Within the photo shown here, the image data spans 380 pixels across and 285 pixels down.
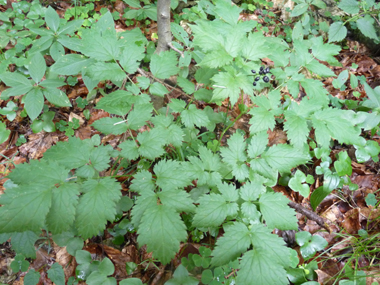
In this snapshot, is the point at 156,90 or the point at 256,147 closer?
the point at 256,147

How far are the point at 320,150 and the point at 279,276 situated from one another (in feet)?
4.61

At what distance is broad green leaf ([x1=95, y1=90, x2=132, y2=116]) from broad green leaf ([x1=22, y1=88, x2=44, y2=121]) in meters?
0.83

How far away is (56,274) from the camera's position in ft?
5.91

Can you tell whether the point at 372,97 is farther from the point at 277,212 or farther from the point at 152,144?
the point at 152,144

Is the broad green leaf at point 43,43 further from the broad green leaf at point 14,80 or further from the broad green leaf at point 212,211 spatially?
the broad green leaf at point 212,211

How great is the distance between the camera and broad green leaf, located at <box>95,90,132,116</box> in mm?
1713

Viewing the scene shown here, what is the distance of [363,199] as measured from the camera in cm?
227

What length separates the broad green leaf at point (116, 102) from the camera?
1713 millimetres

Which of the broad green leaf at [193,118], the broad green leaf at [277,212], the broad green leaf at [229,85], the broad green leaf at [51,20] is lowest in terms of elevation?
the broad green leaf at [277,212]

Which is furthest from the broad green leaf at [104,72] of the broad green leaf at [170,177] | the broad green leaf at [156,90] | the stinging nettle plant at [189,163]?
the broad green leaf at [170,177]

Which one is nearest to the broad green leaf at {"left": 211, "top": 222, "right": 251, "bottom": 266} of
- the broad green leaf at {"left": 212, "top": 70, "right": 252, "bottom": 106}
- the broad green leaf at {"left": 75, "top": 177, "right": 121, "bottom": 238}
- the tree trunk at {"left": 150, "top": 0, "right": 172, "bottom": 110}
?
the broad green leaf at {"left": 75, "top": 177, "right": 121, "bottom": 238}

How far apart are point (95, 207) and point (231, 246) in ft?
2.62

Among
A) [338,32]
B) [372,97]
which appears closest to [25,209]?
[372,97]

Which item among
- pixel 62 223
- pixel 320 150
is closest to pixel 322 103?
pixel 320 150
